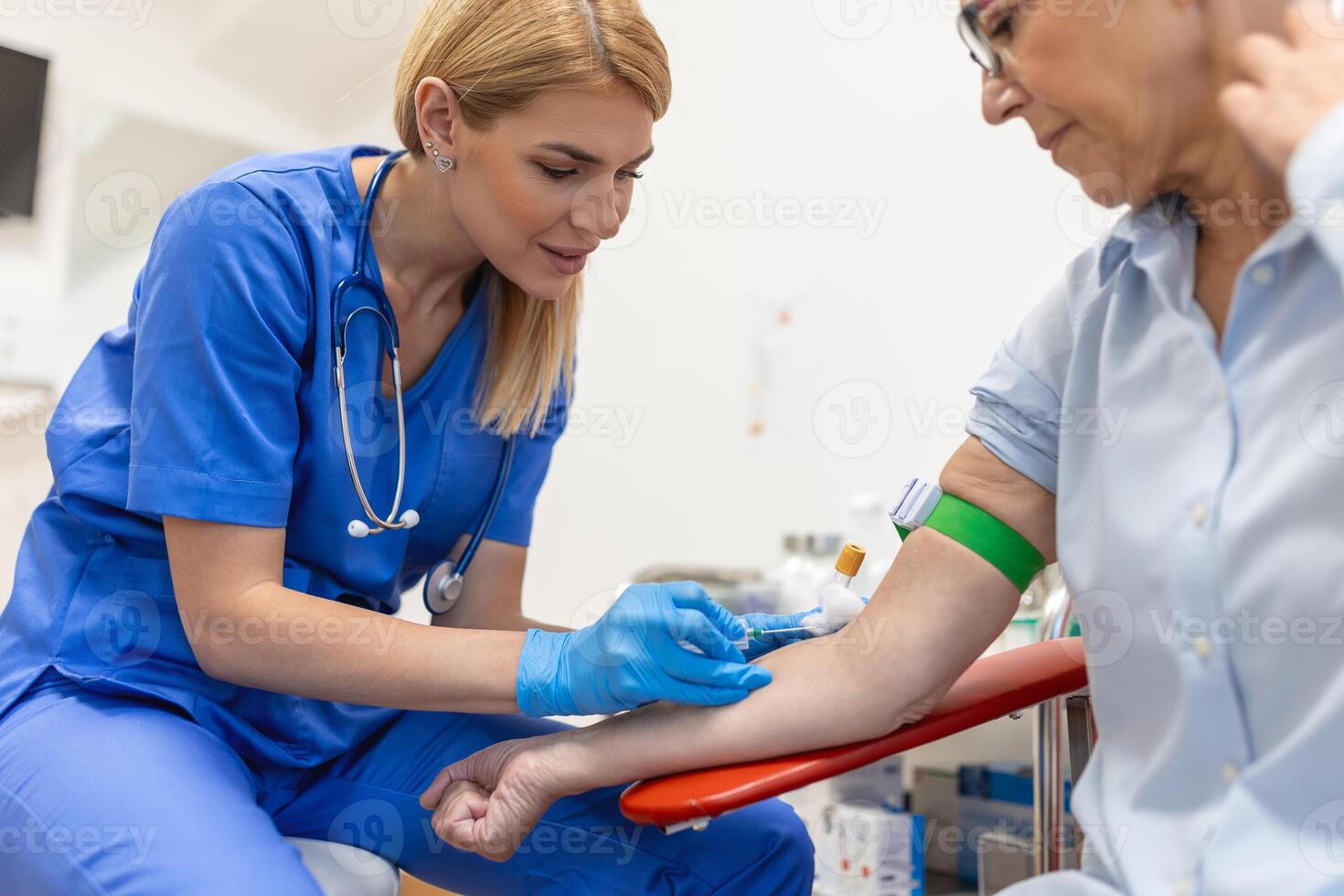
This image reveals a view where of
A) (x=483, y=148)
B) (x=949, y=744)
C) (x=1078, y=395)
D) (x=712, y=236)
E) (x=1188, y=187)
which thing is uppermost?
(x=712, y=236)

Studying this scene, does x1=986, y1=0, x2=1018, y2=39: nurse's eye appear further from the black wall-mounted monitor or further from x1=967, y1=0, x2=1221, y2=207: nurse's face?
the black wall-mounted monitor

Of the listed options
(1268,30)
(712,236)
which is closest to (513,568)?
(1268,30)

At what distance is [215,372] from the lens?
3.58 feet

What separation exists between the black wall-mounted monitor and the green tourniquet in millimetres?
3078

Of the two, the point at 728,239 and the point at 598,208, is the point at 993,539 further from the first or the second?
the point at 728,239

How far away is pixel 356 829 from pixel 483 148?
0.78 m

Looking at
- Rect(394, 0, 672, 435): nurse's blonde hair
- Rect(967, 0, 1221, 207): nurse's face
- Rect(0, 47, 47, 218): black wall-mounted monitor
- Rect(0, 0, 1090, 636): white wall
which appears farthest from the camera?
Rect(0, 47, 47, 218): black wall-mounted monitor

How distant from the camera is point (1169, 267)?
2.82 ft

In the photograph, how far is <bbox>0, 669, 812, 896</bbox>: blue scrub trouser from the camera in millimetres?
943

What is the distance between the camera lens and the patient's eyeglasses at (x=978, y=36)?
2.97 ft

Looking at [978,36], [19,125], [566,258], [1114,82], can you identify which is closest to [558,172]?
[566,258]

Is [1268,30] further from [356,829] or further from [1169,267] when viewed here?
[356,829]

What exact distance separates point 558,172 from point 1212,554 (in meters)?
0.78

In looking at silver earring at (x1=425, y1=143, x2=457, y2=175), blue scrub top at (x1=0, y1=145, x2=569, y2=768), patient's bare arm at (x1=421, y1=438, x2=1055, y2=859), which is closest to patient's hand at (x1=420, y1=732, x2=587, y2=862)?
patient's bare arm at (x1=421, y1=438, x2=1055, y2=859)
